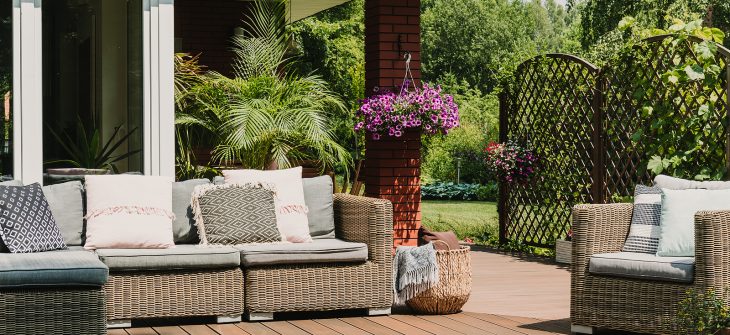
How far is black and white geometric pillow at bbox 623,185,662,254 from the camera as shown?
17.5 ft

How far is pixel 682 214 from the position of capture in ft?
17.2

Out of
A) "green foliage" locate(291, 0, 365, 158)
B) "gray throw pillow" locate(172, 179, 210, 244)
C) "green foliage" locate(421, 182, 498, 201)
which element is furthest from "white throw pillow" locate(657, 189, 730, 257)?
"green foliage" locate(291, 0, 365, 158)

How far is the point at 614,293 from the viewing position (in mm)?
5141

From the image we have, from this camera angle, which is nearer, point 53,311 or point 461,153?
point 53,311

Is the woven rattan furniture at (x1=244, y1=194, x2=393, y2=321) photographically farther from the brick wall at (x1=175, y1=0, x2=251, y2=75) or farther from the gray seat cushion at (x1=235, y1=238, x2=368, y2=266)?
the brick wall at (x1=175, y1=0, x2=251, y2=75)

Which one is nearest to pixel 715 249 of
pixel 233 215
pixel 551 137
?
pixel 233 215

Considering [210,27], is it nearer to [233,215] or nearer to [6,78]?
[6,78]

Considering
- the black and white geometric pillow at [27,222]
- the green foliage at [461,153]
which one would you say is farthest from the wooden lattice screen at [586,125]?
the green foliage at [461,153]

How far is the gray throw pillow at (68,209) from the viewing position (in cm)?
567

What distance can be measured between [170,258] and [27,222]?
744mm

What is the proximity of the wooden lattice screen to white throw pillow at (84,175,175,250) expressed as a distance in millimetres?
3652

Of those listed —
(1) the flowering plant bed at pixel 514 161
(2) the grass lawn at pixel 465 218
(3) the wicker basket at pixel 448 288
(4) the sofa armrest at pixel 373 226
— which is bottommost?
(2) the grass lawn at pixel 465 218

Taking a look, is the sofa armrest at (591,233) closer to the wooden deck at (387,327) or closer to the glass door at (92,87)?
the wooden deck at (387,327)

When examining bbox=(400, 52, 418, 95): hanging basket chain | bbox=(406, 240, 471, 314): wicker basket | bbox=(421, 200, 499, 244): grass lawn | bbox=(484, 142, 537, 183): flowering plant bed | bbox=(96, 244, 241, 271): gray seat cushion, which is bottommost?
bbox=(421, 200, 499, 244): grass lawn
